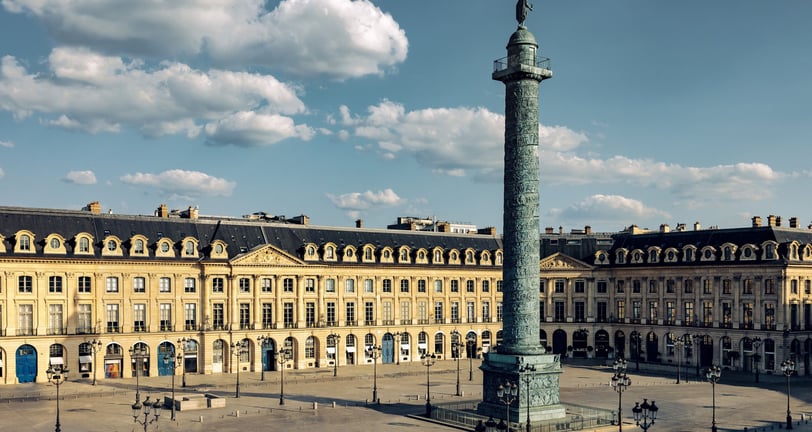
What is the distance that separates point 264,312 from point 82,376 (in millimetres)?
18289

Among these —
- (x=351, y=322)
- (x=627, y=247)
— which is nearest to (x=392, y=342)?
(x=351, y=322)

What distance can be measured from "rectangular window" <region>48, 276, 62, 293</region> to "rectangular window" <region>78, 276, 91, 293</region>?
5.61ft

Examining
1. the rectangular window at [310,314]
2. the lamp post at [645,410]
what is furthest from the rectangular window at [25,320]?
the lamp post at [645,410]

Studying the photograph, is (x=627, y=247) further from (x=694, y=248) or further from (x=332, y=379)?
(x=332, y=379)

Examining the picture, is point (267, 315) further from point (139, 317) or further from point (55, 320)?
point (55, 320)

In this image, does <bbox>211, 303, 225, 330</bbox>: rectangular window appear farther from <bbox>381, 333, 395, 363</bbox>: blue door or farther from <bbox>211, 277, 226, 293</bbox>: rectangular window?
<bbox>381, 333, 395, 363</bbox>: blue door

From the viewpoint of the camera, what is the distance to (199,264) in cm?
8581

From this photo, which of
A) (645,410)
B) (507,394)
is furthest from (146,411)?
(645,410)

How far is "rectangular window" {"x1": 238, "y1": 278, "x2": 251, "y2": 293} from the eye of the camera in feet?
289

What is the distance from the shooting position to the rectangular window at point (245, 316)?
8775 centimetres

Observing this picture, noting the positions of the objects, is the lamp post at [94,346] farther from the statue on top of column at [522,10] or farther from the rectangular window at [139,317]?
the statue on top of column at [522,10]

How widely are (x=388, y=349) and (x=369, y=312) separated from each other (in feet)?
15.3

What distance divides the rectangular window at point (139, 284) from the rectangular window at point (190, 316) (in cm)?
428

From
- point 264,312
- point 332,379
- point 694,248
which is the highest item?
point 694,248
